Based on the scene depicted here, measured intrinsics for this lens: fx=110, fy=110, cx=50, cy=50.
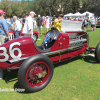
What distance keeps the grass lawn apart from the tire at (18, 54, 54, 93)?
7.2 inches

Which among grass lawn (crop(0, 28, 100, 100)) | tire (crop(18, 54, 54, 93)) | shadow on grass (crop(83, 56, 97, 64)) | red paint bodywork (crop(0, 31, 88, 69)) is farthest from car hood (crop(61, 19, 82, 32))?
tire (crop(18, 54, 54, 93))

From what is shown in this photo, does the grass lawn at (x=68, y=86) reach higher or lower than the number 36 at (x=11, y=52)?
lower

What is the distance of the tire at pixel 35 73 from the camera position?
7.66ft

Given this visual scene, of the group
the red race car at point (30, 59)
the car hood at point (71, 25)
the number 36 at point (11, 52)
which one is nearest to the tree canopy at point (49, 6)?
the car hood at point (71, 25)

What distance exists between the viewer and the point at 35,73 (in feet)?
8.60

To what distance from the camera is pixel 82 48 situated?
4.33 m

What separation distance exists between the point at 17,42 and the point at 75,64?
2.34 metres

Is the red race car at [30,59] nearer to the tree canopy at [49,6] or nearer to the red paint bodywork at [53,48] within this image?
the red paint bodywork at [53,48]

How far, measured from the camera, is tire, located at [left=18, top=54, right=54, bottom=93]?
92.0 inches

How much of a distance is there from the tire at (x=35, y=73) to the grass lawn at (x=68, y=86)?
0.18 meters

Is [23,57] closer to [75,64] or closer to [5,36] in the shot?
[5,36]

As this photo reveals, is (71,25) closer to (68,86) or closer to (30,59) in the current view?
(68,86)

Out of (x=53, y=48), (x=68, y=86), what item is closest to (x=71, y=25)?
(x=53, y=48)

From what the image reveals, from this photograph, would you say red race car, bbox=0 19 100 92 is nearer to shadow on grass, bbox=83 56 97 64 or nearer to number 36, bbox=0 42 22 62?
number 36, bbox=0 42 22 62
